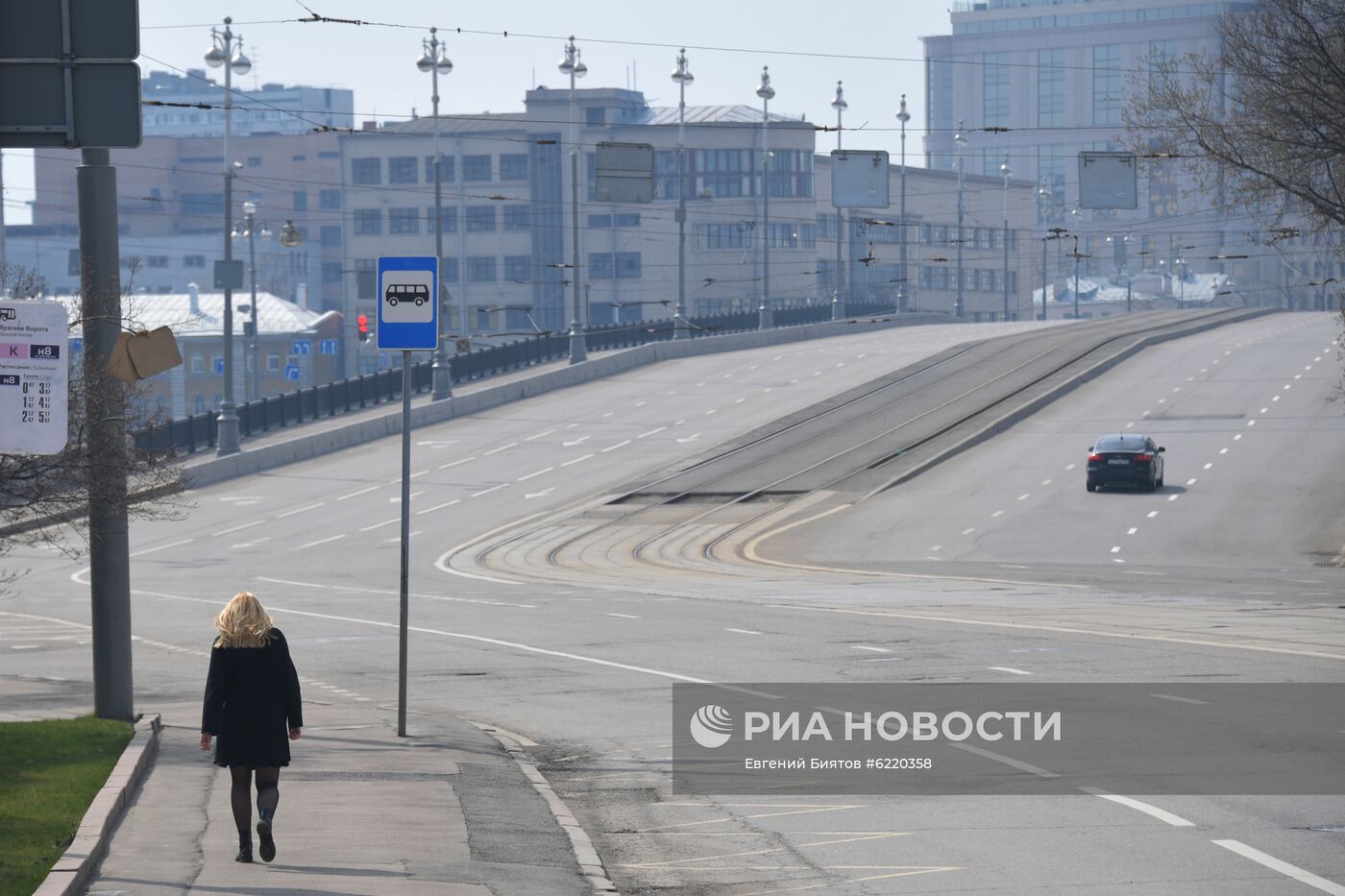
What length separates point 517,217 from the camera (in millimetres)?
135000

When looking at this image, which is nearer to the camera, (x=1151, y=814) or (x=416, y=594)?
(x=1151, y=814)

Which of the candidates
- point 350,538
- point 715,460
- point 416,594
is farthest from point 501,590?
point 715,460

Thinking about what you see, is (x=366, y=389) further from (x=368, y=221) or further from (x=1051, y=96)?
(x=1051, y=96)

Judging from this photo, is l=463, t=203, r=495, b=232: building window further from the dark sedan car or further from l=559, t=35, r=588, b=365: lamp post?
the dark sedan car

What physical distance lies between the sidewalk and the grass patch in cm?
31

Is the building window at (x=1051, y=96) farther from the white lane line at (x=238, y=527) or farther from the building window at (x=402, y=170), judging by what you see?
the white lane line at (x=238, y=527)

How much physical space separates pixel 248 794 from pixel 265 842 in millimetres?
329

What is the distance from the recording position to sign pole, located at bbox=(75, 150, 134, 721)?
1428 cm

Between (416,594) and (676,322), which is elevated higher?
(676,322)

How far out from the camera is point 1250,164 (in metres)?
32.6

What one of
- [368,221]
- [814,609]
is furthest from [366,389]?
[368,221]

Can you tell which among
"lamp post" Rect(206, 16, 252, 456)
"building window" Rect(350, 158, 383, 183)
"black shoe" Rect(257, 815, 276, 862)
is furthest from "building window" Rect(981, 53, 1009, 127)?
"black shoe" Rect(257, 815, 276, 862)

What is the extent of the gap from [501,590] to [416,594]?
4.66 feet

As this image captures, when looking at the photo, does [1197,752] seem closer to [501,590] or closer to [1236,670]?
[1236,670]
